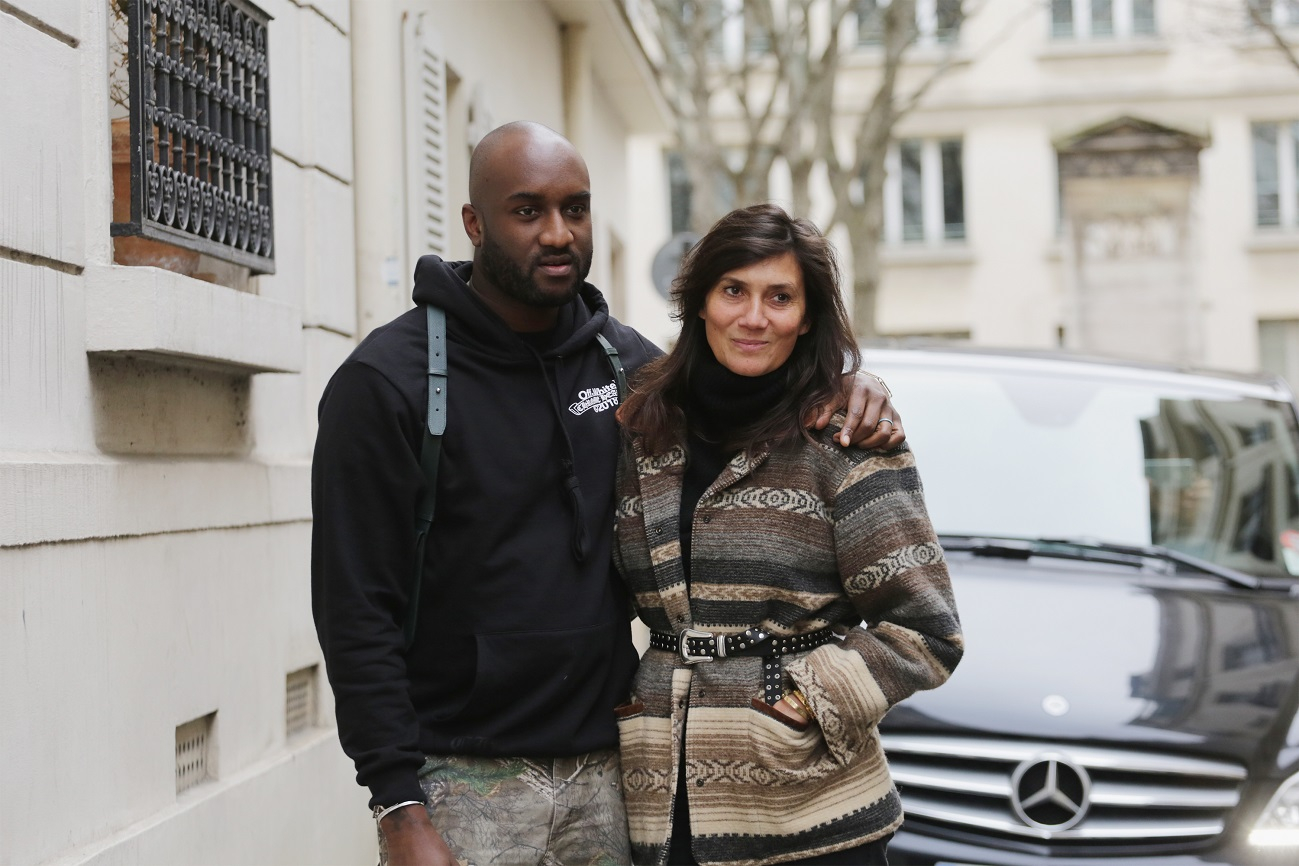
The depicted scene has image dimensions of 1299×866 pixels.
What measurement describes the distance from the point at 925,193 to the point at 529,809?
26.0 meters

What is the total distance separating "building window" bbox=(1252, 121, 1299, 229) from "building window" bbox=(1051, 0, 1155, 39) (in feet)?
8.87

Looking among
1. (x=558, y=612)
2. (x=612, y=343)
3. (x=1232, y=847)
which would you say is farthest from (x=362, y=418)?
(x=1232, y=847)

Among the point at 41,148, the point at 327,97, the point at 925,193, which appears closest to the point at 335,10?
the point at 327,97

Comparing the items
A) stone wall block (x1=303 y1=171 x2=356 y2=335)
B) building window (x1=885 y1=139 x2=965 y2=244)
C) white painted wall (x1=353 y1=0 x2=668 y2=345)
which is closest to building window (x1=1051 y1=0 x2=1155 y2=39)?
building window (x1=885 y1=139 x2=965 y2=244)

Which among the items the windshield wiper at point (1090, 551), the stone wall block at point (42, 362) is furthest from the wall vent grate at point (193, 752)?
the windshield wiper at point (1090, 551)

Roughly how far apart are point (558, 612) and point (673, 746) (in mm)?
308

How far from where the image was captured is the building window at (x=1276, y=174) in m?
27.5

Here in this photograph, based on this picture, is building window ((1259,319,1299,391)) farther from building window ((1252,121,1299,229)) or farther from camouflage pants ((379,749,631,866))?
camouflage pants ((379,749,631,866))

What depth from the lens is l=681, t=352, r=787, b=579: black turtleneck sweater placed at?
9.43 feet

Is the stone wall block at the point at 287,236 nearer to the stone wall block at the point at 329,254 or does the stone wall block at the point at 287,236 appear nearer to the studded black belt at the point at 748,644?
the stone wall block at the point at 329,254

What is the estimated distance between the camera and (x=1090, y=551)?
4.85 meters

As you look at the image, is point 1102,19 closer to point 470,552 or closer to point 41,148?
point 41,148

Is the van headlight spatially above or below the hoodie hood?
below

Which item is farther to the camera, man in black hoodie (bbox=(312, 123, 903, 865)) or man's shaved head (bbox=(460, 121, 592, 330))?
man's shaved head (bbox=(460, 121, 592, 330))
